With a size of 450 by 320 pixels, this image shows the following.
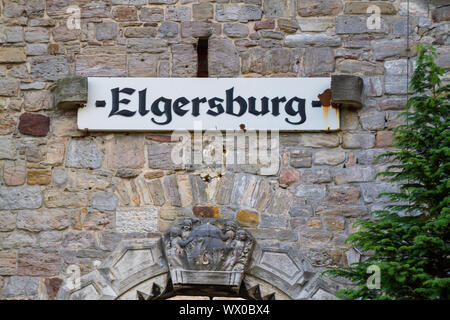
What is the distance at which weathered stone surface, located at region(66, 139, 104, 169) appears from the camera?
579cm

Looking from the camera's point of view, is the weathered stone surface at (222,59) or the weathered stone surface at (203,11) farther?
the weathered stone surface at (203,11)

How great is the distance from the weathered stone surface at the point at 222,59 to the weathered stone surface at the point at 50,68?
0.99 metres

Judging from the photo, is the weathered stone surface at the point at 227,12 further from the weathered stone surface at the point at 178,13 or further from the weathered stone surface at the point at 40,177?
the weathered stone surface at the point at 40,177

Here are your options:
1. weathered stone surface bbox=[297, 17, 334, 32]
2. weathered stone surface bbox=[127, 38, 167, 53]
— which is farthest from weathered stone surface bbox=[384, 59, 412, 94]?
weathered stone surface bbox=[127, 38, 167, 53]

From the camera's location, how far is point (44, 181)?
19.0ft

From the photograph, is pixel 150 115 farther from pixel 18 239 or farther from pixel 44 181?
pixel 18 239

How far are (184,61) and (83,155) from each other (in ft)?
3.05

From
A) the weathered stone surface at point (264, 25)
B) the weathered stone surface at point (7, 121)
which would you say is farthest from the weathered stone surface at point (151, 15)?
the weathered stone surface at point (7, 121)

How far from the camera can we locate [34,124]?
5887 mm

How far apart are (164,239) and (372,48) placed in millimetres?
1913

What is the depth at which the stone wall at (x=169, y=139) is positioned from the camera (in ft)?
18.6

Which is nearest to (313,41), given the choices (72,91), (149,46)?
(149,46)

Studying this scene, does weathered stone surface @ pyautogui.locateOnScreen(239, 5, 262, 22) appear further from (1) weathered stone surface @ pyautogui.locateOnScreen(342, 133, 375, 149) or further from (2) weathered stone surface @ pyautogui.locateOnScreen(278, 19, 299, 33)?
(1) weathered stone surface @ pyautogui.locateOnScreen(342, 133, 375, 149)
